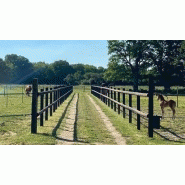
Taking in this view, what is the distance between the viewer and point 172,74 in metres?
18.8

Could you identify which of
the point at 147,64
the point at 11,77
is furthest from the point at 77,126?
the point at 147,64

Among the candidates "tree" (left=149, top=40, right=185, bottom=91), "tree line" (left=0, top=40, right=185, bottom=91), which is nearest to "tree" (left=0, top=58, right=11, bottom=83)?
"tree line" (left=0, top=40, right=185, bottom=91)

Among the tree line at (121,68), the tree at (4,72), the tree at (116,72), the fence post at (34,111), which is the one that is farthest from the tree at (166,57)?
the fence post at (34,111)

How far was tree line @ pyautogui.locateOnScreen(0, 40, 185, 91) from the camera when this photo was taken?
7082mm

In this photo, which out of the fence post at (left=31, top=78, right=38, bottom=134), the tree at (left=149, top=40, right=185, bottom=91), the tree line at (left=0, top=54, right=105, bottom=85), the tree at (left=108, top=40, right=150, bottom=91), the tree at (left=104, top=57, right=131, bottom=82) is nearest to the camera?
the fence post at (left=31, top=78, right=38, bottom=134)

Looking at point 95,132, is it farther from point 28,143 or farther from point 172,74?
point 172,74

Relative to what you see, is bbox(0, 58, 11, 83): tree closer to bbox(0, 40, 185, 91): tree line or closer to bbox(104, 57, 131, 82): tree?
bbox(0, 40, 185, 91): tree line

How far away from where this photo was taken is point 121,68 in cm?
1708

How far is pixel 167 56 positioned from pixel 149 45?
13.7 ft

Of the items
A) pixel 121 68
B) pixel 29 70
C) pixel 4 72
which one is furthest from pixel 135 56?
pixel 4 72

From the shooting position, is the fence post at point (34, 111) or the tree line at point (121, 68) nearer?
the fence post at point (34, 111)

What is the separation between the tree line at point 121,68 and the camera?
7.08 meters

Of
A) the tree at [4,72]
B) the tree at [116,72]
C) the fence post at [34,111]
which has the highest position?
the tree at [116,72]

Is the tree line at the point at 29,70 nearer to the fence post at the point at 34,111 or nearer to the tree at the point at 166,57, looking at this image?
the fence post at the point at 34,111
